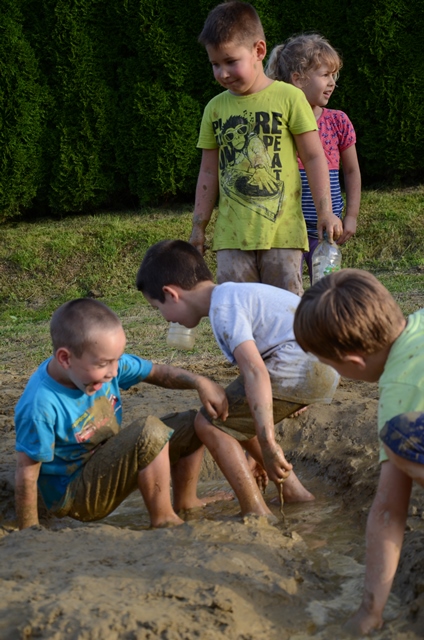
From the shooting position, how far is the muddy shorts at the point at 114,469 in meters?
3.28

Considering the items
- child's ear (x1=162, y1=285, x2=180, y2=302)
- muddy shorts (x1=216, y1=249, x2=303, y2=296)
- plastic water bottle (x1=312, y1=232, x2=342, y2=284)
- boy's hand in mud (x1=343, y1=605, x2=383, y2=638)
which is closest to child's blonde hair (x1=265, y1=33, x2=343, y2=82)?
plastic water bottle (x1=312, y1=232, x2=342, y2=284)

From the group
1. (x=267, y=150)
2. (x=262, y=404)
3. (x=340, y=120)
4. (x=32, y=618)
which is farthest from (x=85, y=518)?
(x=340, y=120)

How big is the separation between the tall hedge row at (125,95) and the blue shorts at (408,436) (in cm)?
Answer: 754

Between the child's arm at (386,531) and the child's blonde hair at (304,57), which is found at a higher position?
the child's blonde hair at (304,57)

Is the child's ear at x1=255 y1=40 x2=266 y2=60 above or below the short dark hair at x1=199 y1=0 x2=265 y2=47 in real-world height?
below

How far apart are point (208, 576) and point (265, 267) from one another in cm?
225

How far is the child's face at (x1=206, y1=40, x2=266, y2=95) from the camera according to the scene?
4305 millimetres

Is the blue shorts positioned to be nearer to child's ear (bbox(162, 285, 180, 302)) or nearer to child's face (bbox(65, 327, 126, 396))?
child's face (bbox(65, 327, 126, 396))

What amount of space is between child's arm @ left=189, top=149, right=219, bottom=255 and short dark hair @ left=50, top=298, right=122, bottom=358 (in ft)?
5.33

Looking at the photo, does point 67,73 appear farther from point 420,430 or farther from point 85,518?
point 420,430

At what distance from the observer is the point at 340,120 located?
18.0 ft

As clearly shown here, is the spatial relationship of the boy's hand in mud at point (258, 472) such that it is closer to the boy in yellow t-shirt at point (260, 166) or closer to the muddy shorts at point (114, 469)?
the muddy shorts at point (114, 469)

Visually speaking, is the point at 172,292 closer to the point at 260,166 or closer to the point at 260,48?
the point at 260,166

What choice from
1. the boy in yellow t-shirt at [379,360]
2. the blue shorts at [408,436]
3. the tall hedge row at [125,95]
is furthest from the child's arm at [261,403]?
the tall hedge row at [125,95]
